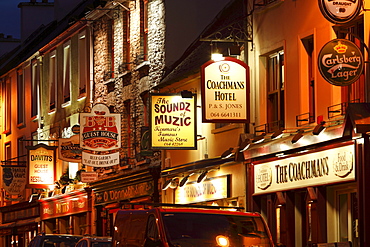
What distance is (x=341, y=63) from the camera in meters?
17.4

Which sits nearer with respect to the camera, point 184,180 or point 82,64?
point 184,180

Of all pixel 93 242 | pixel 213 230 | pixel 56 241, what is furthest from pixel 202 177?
pixel 213 230

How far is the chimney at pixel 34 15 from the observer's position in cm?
5306

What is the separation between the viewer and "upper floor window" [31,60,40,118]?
4366cm

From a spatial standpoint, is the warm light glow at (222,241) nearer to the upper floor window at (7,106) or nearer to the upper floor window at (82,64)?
the upper floor window at (82,64)

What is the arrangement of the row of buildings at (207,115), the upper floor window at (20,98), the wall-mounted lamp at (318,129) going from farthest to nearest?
the upper floor window at (20,98) → the row of buildings at (207,115) → the wall-mounted lamp at (318,129)

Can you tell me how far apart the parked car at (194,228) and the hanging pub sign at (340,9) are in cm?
401

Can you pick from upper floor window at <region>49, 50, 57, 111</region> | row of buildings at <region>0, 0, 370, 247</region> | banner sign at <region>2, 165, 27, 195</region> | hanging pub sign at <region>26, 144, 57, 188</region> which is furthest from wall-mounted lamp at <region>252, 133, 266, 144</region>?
banner sign at <region>2, 165, 27, 195</region>

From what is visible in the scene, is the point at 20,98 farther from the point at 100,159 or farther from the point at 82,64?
the point at 100,159

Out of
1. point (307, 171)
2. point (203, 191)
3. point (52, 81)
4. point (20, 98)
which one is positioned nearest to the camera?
point (307, 171)

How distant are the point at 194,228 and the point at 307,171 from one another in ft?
18.3

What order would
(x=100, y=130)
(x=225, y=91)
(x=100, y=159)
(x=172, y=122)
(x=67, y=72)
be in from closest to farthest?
(x=225, y=91) → (x=172, y=122) → (x=100, y=130) → (x=100, y=159) → (x=67, y=72)

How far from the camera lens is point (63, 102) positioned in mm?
40344

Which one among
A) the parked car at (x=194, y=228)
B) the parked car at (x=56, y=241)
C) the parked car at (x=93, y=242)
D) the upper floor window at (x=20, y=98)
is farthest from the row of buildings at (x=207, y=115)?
the parked car at (x=56, y=241)
